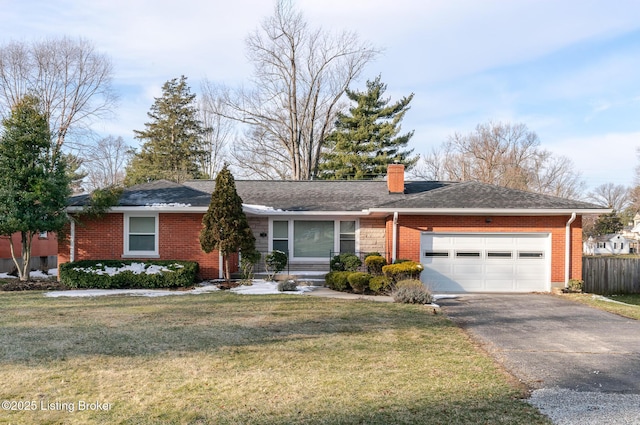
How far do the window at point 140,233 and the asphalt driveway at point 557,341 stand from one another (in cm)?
966

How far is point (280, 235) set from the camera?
1670 cm

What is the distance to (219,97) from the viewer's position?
113 feet

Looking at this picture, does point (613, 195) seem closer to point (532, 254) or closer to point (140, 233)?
point (532, 254)

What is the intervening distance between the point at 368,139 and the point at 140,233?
21977mm

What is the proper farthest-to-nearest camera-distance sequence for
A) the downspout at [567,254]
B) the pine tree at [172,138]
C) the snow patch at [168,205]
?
1. the pine tree at [172,138]
2. the snow patch at [168,205]
3. the downspout at [567,254]

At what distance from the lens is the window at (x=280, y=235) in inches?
656

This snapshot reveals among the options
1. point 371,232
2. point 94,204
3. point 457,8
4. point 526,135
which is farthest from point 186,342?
point 526,135

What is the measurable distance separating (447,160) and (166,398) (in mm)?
37761

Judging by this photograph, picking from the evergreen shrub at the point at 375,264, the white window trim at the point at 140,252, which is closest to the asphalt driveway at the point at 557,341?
the evergreen shrub at the point at 375,264

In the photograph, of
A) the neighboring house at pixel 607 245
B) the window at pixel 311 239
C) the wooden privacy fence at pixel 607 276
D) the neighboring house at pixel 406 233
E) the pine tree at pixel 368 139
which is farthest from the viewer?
the neighboring house at pixel 607 245

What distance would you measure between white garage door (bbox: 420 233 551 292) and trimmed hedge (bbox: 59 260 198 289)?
776 centimetres

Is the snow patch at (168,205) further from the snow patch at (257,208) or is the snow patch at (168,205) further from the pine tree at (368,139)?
the pine tree at (368,139)

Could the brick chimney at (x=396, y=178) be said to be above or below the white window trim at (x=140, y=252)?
above

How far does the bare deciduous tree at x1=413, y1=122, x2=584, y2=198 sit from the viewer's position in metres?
37.7
